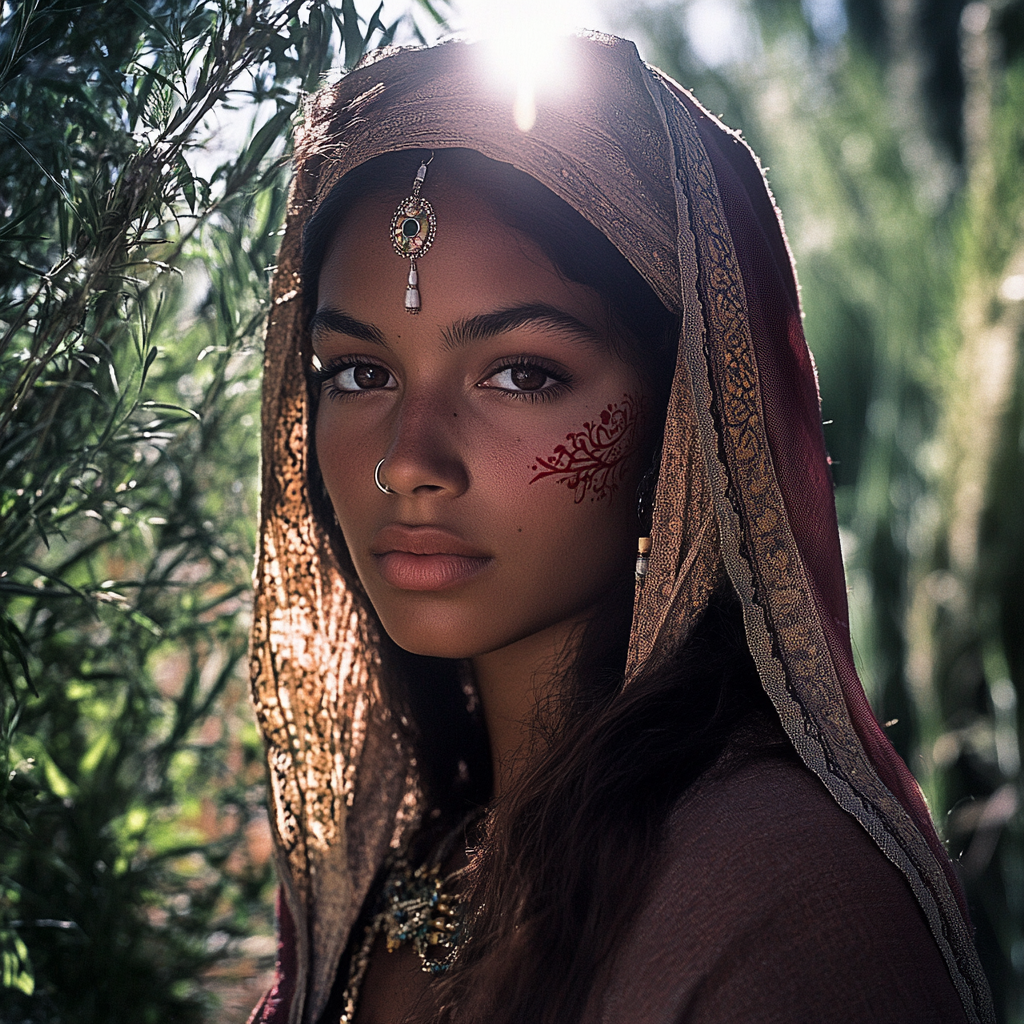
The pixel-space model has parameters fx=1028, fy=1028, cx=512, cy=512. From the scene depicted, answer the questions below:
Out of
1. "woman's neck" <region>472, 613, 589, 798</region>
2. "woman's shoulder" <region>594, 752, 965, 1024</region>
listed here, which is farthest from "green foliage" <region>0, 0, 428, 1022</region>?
"woman's shoulder" <region>594, 752, 965, 1024</region>

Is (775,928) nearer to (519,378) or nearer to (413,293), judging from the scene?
(519,378)

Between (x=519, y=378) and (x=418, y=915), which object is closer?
(x=519, y=378)

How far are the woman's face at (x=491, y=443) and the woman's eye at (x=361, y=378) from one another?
42 mm

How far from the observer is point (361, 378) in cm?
128

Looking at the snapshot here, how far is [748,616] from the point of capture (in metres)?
1.05

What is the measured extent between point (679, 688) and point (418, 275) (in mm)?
539

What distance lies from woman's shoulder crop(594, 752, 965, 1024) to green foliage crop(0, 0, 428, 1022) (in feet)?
2.32

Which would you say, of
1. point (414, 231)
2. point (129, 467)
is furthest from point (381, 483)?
point (129, 467)

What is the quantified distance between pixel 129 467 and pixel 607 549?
674mm

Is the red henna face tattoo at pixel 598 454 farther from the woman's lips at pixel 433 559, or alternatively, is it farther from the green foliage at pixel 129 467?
the green foliage at pixel 129 467

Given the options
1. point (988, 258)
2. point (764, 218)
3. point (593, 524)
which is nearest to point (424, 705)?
point (593, 524)

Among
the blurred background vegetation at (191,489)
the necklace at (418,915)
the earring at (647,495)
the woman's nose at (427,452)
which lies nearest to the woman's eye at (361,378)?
the woman's nose at (427,452)

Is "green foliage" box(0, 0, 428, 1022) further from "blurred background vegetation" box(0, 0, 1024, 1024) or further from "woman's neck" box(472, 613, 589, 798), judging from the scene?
"woman's neck" box(472, 613, 589, 798)

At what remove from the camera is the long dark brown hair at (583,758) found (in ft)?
3.10
